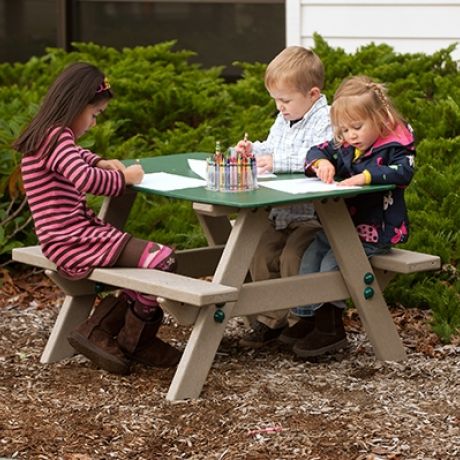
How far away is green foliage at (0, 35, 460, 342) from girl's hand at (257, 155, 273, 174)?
1029 millimetres

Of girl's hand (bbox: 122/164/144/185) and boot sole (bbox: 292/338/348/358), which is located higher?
girl's hand (bbox: 122/164/144/185)

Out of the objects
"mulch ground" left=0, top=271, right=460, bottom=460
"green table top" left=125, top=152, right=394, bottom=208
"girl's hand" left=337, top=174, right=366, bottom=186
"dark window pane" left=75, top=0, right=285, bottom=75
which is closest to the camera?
"mulch ground" left=0, top=271, right=460, bottom=460

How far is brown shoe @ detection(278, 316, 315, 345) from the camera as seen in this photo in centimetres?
612

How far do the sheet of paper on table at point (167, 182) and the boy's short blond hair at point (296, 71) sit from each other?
524mm

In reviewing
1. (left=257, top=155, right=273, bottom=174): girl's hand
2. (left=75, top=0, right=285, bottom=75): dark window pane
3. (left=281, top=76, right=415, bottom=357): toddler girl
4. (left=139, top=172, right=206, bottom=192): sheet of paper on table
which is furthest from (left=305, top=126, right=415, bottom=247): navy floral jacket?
(left=75, top=0, right=285, bottom=75): dark window pane

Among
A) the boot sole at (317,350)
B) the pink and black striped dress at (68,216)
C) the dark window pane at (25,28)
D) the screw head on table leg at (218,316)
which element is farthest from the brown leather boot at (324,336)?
the dark window pane at (25,28)

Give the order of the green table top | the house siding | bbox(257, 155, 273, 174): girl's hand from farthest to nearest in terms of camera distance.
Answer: the house siding
bbox(257, 155, 273, 174): girl's hand
the green table top

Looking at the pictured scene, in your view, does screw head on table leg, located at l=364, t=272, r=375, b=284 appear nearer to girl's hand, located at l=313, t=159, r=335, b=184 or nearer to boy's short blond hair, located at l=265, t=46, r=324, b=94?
girl's hand, located at l=313, t=159, r=335, b=184

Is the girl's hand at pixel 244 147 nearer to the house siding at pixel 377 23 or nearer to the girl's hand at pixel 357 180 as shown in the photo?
the girl's hand at pixel 357 180

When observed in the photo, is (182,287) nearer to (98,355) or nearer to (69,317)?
(98,355)

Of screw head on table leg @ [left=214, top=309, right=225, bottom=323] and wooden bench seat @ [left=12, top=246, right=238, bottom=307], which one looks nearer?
wooden bench seat @ [left=12, top=246, right=238, bottom=307]

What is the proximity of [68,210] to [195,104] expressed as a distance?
3.74 meters

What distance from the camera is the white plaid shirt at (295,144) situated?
19.7 feet

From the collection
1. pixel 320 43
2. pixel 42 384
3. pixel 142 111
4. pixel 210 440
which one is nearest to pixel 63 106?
pixel 42 384
